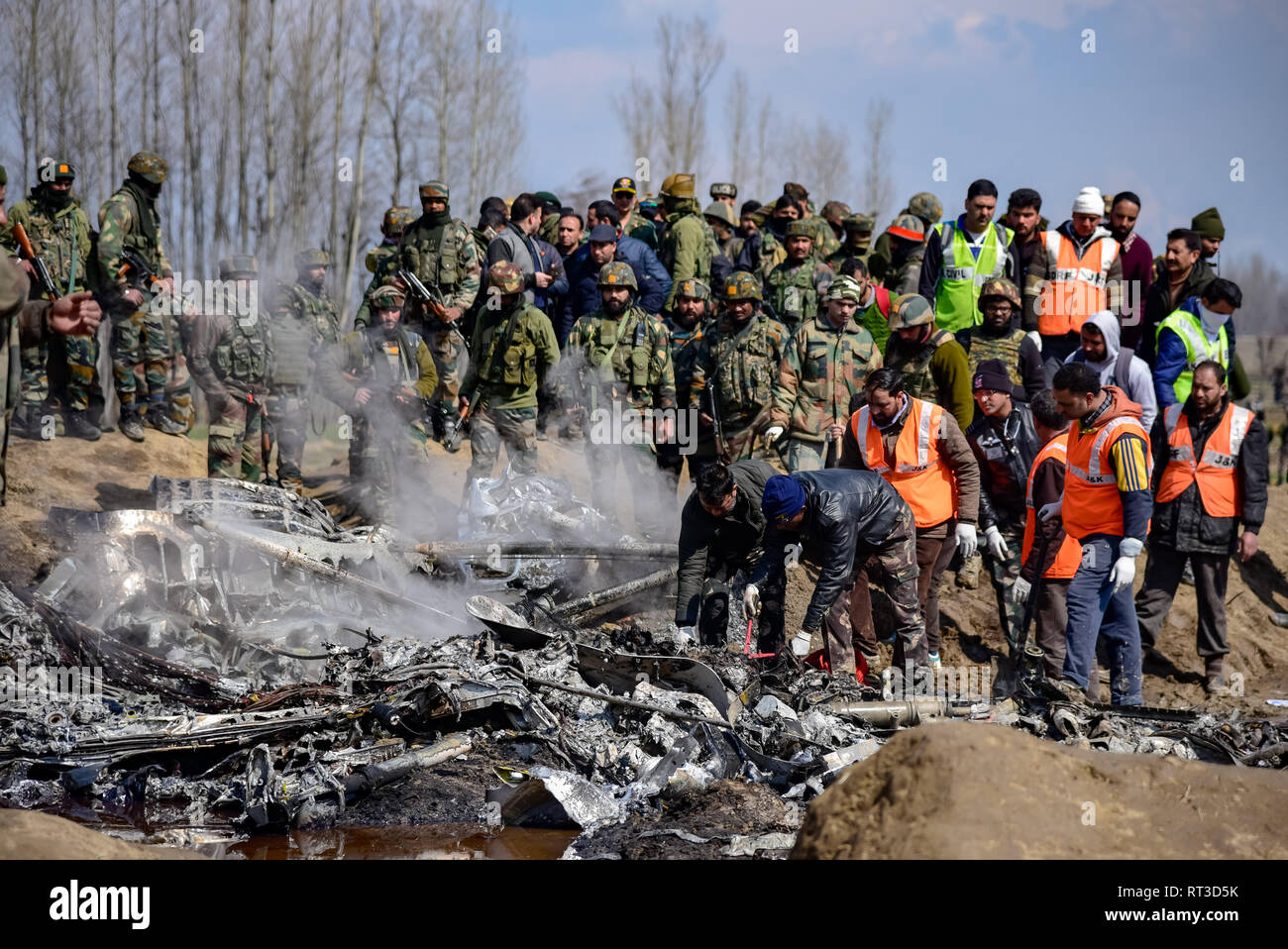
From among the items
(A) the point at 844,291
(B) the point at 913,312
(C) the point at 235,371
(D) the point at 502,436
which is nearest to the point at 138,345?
(C) the point at 235,371

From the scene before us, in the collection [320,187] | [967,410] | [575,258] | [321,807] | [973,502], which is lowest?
[321,807]

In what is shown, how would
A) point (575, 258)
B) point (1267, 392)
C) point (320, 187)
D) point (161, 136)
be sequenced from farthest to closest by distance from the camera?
point (1267, 392) < point (320, 187) < point (161, 136) < point (575, 258)

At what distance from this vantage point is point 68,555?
7.61 m

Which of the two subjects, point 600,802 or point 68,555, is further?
point 68,555

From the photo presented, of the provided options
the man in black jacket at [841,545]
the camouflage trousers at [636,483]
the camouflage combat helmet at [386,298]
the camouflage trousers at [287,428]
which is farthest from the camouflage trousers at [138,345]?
the man in black jacket at [841,545]

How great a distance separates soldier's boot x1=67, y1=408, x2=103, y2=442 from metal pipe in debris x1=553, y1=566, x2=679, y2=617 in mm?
5163

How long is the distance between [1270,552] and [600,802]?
7.69 m

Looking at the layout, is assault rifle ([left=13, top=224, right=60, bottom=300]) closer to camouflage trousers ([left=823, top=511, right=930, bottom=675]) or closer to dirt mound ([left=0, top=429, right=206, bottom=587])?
dirt mound ([left=0, top=429, right=206, bottom=587])

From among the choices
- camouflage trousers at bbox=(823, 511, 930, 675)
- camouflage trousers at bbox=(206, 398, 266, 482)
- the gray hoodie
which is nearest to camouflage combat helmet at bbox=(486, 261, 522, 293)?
camouflage trousers at bbox=(206, 398, 266, 482)

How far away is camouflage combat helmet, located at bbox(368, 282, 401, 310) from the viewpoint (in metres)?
10.4

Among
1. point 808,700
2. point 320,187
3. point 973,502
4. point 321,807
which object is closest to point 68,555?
point 321,807

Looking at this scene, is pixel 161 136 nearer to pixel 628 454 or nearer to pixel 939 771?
pixel 628 454

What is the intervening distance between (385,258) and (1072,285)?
21.2 ft

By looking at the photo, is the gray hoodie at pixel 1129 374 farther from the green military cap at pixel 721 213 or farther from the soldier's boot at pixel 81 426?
the soldier's boot at pixel 81 426
